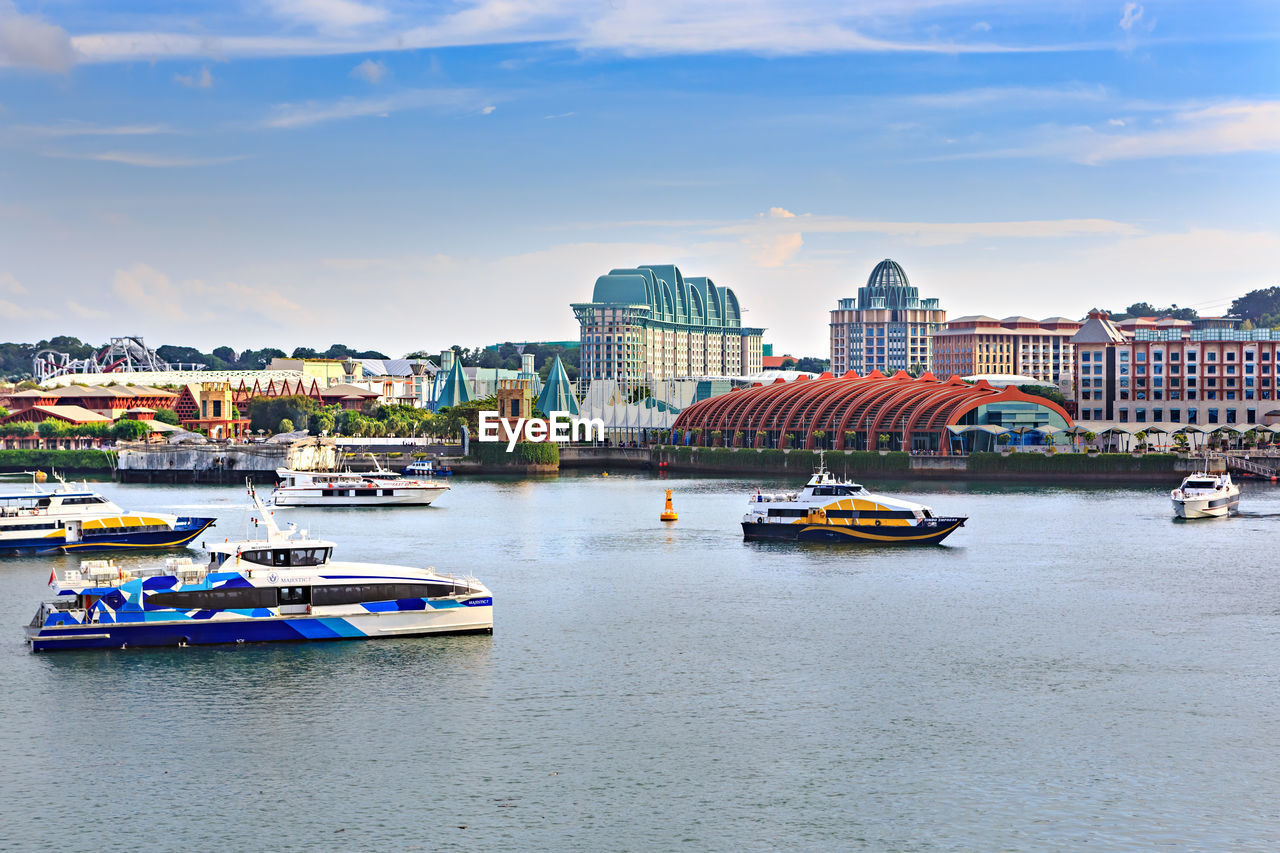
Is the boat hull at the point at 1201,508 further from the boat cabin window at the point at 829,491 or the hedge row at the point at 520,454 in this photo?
the hedge row at the point at 520,454

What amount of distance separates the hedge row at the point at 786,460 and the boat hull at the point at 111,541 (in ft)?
232

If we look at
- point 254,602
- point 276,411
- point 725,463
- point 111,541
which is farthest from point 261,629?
point 276,411

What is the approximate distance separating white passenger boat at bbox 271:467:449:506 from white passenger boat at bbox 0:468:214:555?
29.4m

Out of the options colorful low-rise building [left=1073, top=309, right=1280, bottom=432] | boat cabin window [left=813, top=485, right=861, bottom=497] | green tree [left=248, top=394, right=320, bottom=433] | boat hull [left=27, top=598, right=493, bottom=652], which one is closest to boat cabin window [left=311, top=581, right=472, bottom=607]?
boat hull [left=27, top=598, right=493, bottom=652]

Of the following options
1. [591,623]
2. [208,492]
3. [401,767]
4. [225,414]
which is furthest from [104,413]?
[401,767]

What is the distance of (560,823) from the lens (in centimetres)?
3012

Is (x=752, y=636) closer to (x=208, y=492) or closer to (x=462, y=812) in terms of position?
(x=462, y=812)

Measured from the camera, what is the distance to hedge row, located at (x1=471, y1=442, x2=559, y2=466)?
504ft

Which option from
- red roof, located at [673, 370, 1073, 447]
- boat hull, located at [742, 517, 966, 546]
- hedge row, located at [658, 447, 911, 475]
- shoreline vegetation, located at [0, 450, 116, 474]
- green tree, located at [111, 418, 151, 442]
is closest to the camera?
boat hull, located at [742, 517, 966, 546]

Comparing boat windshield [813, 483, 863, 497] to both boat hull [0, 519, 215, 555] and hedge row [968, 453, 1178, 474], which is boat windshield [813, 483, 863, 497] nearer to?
boat hull [0, 519, 215, 555]

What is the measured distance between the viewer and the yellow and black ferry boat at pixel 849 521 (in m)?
73.4

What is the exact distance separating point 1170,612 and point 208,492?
3578 inches

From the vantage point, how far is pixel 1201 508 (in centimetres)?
8875

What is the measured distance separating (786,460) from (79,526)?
8553 centimetres
